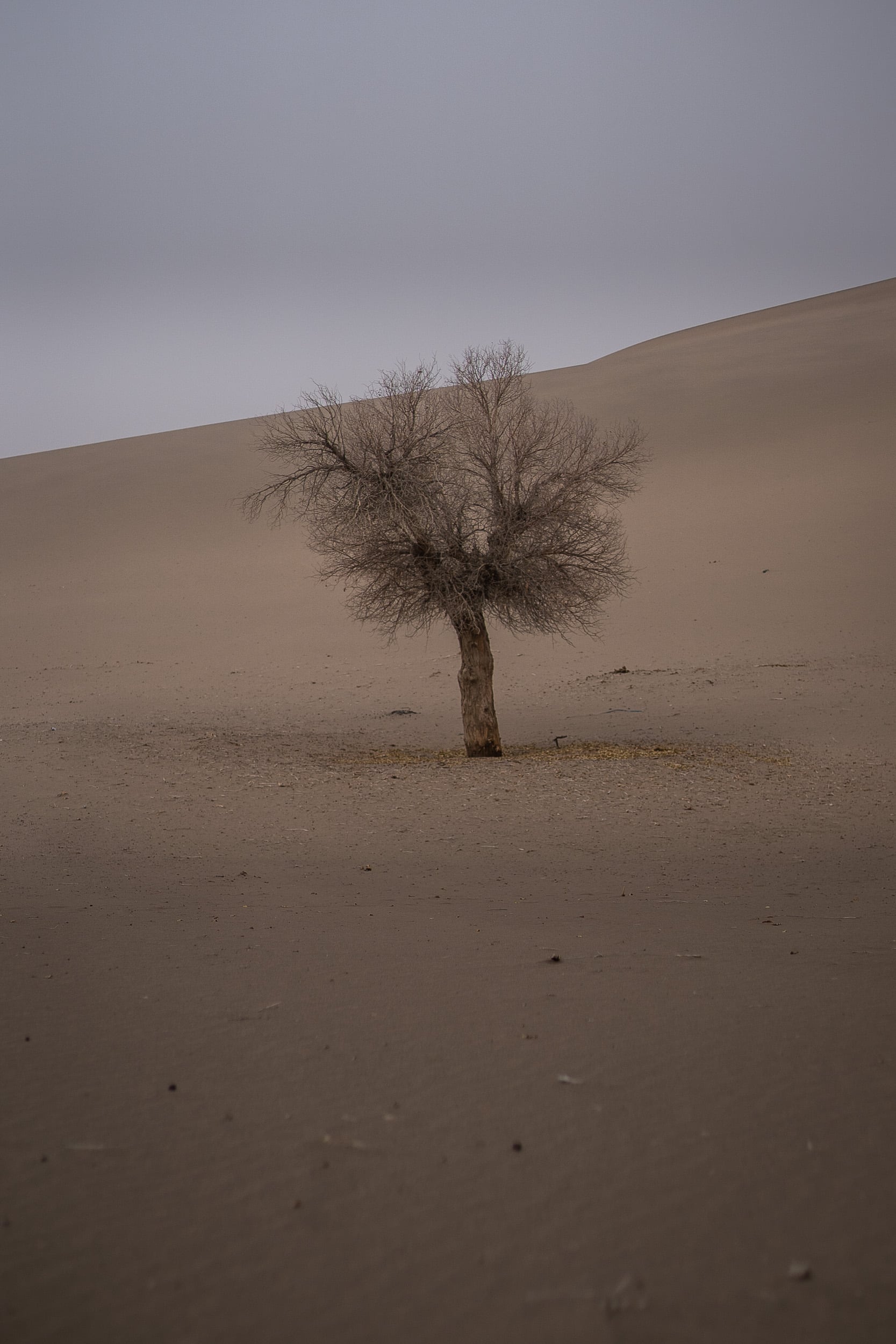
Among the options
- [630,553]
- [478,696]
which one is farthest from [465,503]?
[630,553]

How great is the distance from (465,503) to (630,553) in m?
18.2

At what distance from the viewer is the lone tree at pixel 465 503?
12.1 m

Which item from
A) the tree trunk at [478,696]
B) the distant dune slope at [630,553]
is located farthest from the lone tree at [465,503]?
the distant dune slope at [630,553]

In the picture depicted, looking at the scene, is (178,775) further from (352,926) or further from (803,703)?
(803,703)

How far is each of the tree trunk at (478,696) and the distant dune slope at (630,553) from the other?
6777 mm

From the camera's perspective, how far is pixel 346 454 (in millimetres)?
12164

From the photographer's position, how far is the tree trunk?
12914 millimetres

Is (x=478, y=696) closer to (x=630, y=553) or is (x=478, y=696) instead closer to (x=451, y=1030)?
(x=451, y=1030)

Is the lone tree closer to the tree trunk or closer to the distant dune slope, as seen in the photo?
the tree trunk

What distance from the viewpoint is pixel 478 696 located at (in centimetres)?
1301

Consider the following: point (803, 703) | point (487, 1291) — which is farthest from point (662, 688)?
point (487, 1291)

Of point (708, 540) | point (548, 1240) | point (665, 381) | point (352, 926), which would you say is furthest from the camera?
point (665, 381)

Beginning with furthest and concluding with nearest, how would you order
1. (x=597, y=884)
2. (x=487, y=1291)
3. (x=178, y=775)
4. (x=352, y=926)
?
1. (x=178, y=775)
2. (x=597, y=884)
3. (x=352, y=926)
4. (x=487, y=1291)

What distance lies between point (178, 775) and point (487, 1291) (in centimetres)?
910
